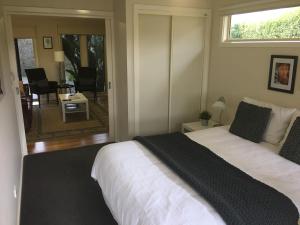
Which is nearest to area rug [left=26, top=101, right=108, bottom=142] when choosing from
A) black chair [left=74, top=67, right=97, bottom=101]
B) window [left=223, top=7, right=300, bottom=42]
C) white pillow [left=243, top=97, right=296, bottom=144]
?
black chair [left=74, top=67, right=97, bottom=101]

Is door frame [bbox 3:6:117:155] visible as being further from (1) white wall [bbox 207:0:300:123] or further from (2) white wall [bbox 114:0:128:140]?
(1) white wall [bbox 207:0:300:123]

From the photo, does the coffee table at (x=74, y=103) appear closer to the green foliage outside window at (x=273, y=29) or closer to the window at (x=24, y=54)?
the window at (x=24, y=54)

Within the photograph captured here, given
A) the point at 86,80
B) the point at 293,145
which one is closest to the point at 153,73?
the point at 293,145

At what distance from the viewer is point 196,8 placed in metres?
3.72

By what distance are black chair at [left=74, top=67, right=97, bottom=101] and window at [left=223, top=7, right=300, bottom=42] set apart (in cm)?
465

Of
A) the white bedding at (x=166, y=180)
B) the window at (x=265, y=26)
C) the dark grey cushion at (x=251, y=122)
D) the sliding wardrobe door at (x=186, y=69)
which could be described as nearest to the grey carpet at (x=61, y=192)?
the white bedding at (x=166, y=180)

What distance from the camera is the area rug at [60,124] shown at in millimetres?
4664

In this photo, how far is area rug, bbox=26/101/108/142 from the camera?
466 centimetres

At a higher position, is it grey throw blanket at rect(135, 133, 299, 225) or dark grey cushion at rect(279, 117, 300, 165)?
dark grey cushion at rect(279, 117, 300, 165)

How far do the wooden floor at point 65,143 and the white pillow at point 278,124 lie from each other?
8.70 ft

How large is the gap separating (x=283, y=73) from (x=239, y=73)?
653mm

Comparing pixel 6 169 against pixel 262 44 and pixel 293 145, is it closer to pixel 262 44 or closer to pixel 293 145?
pixel 293 145

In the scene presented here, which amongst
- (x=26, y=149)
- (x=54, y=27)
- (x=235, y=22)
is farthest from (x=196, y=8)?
(x=54, y=27)

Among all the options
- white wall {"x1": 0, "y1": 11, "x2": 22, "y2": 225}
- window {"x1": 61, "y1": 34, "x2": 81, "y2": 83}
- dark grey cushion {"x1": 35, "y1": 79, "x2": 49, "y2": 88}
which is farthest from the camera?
window {"x1": 61, "y1": 34, "x2": 81, "y2": 83}
